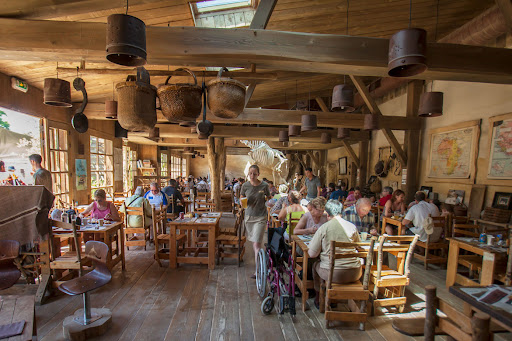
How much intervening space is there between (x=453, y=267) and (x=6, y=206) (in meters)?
5.36

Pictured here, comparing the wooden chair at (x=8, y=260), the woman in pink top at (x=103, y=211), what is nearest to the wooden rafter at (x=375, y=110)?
the woman in pink top at (x=103, y=211)

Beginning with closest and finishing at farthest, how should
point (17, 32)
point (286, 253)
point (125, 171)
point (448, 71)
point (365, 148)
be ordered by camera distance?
point (17, 32) → point (286, 253) → point (448, 71) → point (365, 148) → point (125, 171)

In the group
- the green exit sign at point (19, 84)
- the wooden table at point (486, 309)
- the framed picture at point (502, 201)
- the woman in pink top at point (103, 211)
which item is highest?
the green exit sign at point (19, 84)

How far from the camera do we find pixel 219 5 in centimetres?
351

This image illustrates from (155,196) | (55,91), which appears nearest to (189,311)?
(55,91)

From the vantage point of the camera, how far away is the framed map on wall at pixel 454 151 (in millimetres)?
4801

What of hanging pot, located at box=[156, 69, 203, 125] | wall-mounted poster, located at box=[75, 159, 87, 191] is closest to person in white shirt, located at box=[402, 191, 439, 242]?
hanging pot, located at box=[156, 69, 203, 125]

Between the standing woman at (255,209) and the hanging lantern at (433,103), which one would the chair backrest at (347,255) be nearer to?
the standing woman at (255,209)

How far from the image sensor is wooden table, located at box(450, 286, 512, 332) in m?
1.30

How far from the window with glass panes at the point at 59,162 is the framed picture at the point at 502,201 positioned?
320 inches

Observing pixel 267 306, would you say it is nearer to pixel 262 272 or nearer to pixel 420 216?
pixel 262 272

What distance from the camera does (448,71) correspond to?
3049 mm

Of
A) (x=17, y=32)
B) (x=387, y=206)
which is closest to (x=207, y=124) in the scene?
(x=17, y=32)

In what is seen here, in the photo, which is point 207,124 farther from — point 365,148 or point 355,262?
point 365,148
